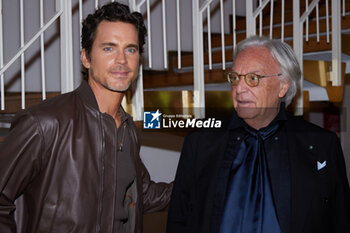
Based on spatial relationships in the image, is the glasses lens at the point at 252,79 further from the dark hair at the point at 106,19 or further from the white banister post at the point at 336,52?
the white banister post at the point at 336,52

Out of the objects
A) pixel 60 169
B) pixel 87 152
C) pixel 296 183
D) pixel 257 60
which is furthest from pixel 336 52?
pixel 60 169

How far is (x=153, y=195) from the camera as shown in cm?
244

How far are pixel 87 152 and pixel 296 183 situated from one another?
2.96 ft

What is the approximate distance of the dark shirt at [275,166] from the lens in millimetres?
1812

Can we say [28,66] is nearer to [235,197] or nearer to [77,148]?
[77,148]

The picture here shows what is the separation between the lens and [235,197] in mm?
1863

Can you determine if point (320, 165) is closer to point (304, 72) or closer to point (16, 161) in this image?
point (16, 161)

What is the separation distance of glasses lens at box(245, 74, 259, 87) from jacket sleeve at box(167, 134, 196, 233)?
14.8 inches

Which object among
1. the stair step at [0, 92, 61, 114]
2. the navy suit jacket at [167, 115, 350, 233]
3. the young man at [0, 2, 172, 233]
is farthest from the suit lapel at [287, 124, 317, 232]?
the stair step at [0, 92, 61, 114]

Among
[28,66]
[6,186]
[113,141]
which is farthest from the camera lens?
[28,66]

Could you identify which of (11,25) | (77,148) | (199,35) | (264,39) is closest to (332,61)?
(199,35)

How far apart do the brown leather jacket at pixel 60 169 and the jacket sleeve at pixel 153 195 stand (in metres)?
0.45

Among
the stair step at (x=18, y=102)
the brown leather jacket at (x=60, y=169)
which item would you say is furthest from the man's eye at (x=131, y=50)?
the stair step at (x=18, y=102)

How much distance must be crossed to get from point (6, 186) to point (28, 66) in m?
2.31
